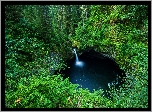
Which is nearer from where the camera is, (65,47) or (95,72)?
(65,47)

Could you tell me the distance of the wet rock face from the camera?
7.28 metres

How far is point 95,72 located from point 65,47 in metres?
1.39

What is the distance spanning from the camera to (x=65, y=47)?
773 centimetres

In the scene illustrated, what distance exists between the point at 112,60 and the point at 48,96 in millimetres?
3695

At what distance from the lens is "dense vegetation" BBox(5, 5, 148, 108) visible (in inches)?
180

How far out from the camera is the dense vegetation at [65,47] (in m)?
4.58

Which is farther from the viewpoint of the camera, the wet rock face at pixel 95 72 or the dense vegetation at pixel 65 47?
the wet rock face at pixel 95 72

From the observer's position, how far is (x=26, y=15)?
6.20 m

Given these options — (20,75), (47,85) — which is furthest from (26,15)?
(47,85)

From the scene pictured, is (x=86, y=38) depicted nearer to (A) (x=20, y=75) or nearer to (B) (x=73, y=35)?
(B) (x=73, y=35)

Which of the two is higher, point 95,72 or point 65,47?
point 65,47

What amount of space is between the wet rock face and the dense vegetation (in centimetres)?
49

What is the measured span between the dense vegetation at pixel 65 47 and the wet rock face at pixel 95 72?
49 centimetres

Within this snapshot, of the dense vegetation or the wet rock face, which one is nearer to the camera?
the dense vegetation
